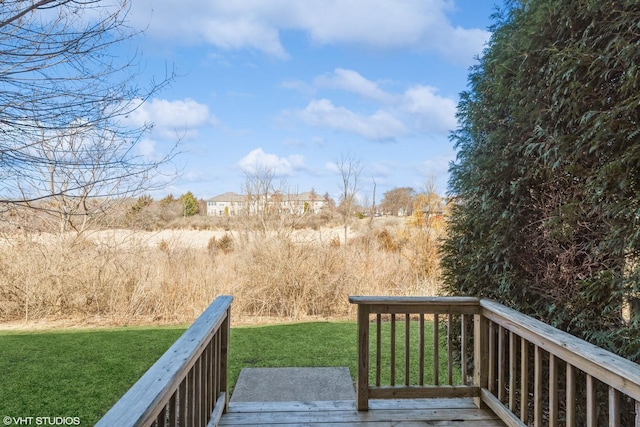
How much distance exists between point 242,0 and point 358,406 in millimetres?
5472

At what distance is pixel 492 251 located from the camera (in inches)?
97.7

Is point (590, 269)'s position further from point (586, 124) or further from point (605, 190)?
point (586, 124)

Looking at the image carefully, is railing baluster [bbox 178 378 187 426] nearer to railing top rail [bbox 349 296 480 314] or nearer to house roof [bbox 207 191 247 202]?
railing top rail [bbox 349 296 480 314]

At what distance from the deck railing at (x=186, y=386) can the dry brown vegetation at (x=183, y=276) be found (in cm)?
385

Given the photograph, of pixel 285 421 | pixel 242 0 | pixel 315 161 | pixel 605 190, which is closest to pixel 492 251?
pixel 605 190

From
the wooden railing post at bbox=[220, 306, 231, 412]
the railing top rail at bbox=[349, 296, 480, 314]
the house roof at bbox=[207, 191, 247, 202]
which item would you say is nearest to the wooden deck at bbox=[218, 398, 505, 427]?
the wooden railing post at bbox=[220, 306, 231, 412]

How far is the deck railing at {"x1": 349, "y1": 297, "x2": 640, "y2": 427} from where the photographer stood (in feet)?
5.77

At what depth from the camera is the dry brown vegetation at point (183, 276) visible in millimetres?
6051

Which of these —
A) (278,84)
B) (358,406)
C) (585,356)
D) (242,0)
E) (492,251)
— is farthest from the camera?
(278,84)

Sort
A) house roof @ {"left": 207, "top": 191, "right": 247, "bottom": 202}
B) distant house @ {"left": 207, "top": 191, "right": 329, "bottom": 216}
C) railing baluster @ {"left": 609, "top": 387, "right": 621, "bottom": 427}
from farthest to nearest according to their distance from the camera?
house roof @ {"left": 207, "top": 191, "right": 247, "bottom": 202}
distant house @ {"left": 207, "top": 191, "right": 329, "bottom": 216}
railing baluster @ {"left": 609, "top": 387, "right": 621, "bottom": 427}

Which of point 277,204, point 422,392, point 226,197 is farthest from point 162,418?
point 226,197

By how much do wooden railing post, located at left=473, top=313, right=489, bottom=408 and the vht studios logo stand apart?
120 inches

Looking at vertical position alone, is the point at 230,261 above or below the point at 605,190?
below

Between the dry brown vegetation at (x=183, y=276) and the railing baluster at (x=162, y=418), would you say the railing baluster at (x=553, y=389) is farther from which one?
the dry brown vegetation at (x=183, y=276)
